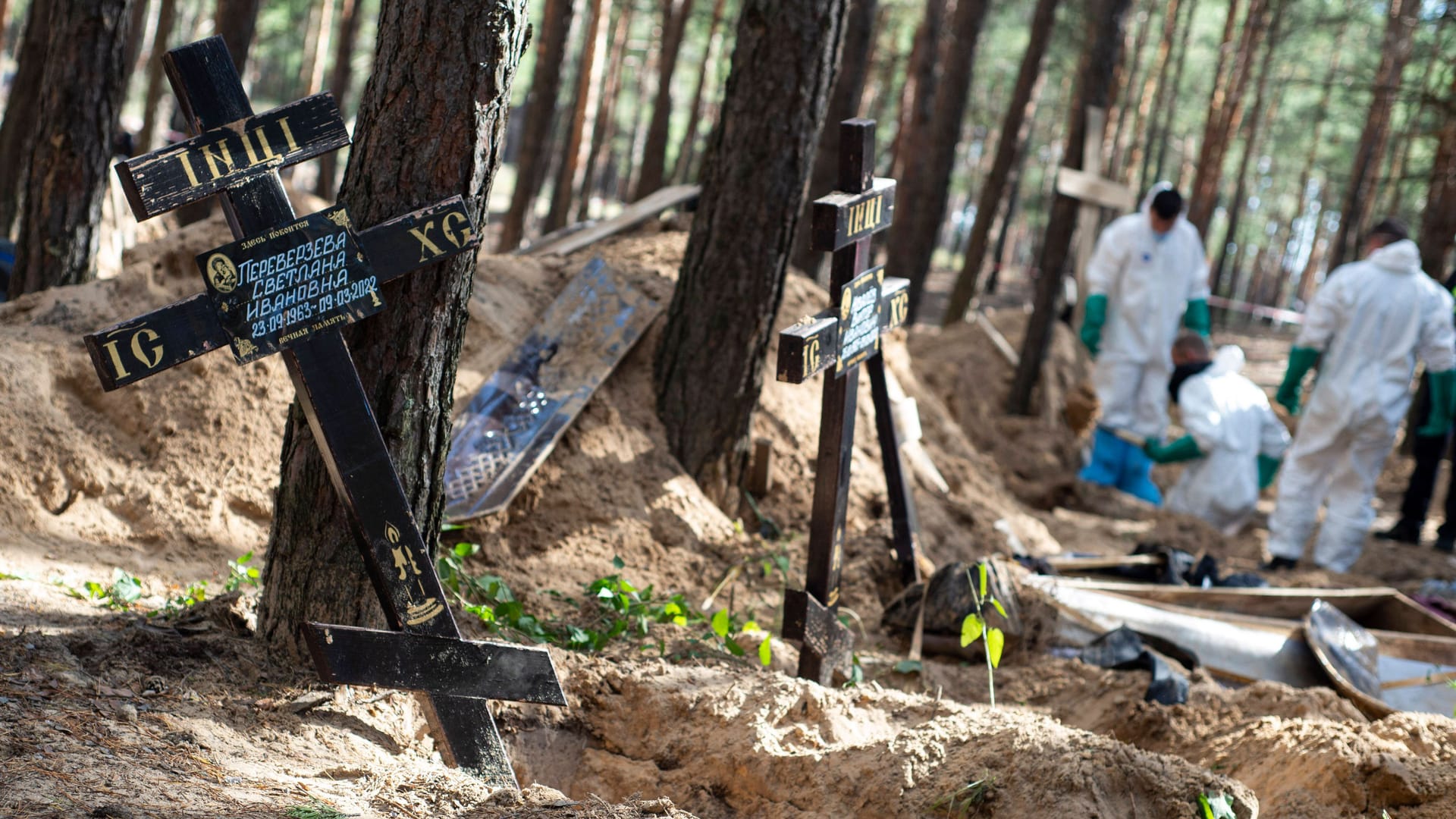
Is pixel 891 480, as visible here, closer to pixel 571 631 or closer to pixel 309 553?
pixel 571 631

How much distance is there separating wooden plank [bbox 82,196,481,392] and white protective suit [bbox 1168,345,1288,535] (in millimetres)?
6677

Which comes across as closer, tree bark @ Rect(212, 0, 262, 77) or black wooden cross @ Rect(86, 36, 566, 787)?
black wooden cross @ Rect(86, 36, 566, 787)

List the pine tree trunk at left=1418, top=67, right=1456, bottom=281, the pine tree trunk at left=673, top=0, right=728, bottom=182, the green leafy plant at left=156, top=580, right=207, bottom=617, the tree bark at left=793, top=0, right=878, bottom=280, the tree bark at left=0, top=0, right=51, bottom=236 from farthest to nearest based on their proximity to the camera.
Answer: the pine tree trunk at left=673, top=0, right=728, bottom=182
the pine tree trunk at left=1418, top=67, right=1456, bottom=281
the tree bark at left=0, top=0, right=51, bottom=236
the tree bark at left=793, top=0, right=878, bottom=280
the green leafy plant at left=156, top=580, right=207, bottom=617

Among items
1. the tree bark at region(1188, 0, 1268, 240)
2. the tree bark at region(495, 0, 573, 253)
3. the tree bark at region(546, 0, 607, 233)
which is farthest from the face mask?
the tree bark at region(1188, 0, 1268, 240)

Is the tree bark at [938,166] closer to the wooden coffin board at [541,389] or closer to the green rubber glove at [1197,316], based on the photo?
the green rubber glove at [1197,316]

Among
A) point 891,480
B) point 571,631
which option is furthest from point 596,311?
point 571,631

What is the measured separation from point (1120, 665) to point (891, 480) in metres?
1.26

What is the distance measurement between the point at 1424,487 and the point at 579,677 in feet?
27.3

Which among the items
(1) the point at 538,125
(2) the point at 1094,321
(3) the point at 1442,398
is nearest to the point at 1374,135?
(2) the point at 1094,321

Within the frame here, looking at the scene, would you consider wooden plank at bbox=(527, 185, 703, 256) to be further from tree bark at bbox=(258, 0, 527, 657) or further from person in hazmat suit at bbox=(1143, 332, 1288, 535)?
person in hazmat suit at bbox=(1143, 332, 1288, 535)

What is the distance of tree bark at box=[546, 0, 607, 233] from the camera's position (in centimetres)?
1452

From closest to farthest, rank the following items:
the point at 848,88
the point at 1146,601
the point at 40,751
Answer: the point at 40,751 → the point at 1146,601 → the point at 848,88

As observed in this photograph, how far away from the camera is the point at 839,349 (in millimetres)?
3701

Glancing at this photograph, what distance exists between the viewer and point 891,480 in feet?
16.6
